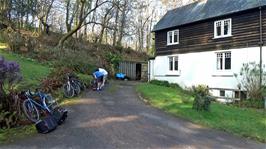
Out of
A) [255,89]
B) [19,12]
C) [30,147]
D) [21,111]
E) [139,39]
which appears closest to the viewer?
[30,147]

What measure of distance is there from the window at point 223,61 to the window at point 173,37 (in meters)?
5.49

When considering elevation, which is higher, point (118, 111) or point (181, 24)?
point (181, 24)

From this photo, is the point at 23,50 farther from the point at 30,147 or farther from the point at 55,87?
the point at 30,147

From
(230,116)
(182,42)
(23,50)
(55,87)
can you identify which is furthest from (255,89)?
(23,50)

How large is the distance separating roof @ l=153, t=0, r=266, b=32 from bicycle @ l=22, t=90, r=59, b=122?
1670 centimetres

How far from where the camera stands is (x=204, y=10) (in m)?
29.0

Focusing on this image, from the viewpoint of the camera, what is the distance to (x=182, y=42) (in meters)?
29.9

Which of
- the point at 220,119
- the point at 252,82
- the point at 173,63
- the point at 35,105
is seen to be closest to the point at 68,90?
the point at 35,105

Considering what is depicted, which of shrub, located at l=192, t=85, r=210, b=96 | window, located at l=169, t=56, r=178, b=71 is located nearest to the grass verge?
shrub, located at l=192, t=85, r=210, b=96

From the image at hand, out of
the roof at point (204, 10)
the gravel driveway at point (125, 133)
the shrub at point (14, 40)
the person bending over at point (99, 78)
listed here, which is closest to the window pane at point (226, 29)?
the roof at point (204, 10)

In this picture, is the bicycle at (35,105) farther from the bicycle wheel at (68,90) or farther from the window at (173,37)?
the window at (173,37)

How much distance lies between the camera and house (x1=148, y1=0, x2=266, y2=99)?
23.6 metres

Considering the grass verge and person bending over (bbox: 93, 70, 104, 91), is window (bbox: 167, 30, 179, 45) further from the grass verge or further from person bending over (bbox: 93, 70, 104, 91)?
the grass verge

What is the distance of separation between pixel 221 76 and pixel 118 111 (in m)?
13.7
